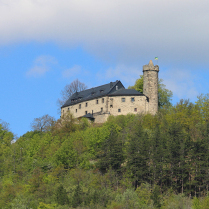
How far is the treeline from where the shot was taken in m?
40.2

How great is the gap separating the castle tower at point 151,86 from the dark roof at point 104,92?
1.77m

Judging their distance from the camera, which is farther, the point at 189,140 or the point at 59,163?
the point at 59,163

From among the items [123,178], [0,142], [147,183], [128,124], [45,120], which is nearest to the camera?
[147,183]

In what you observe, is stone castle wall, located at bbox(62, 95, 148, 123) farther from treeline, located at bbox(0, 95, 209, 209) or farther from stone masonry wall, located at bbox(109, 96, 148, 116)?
treeline, located at bbox(0, 95, 209, 209)

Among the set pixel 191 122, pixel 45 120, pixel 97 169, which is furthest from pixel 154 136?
pixel 45 120

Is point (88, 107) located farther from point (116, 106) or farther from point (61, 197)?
point (61, 197)

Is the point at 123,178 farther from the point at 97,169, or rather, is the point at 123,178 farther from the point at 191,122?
the point at 191,122

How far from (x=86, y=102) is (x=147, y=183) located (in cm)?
Answer: 3488

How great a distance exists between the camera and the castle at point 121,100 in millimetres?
69875

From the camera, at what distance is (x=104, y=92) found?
7444 cm

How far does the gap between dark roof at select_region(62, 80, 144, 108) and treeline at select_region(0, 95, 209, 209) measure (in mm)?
13511

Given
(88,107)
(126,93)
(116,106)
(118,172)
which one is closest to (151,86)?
(126,93)

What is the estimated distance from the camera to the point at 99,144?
54.8 m

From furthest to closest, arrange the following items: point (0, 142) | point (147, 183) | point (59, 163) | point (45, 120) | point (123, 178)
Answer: point (45, 120)
point (0, 142)
point (59, 163)
point (123, 178)
point (147, 183)
